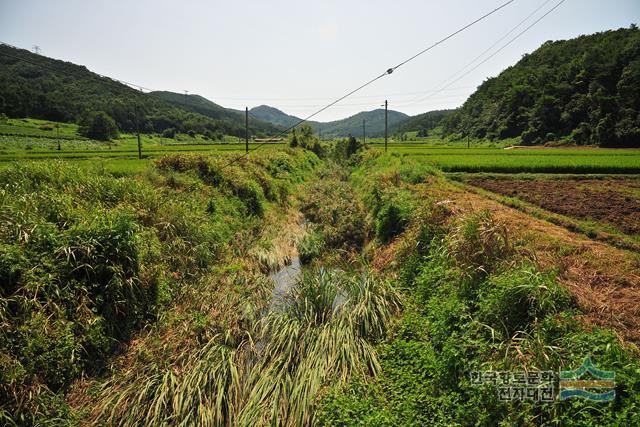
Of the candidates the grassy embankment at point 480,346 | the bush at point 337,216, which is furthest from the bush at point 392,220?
the grassy embankment at point 480,346

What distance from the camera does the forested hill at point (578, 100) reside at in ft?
158

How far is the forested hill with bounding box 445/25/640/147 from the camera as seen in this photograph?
48250 mm

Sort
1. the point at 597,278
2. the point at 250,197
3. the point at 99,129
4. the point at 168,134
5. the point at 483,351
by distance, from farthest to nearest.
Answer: the point at 168,134 → the point at 99,129 → the point at 250,197 → the point at 597,278 → the point at 483,351

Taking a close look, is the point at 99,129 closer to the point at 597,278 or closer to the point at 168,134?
the point at 168,134

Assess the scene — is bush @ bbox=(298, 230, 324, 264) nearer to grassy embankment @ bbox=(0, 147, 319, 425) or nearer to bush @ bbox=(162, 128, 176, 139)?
grassy embankment @ bbox=(0, 147, 319, 425)

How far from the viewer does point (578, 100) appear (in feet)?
196

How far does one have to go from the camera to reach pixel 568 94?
6619 cm

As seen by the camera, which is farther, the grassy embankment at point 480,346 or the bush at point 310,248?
the bush at point 310,248

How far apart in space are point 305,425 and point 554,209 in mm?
14273

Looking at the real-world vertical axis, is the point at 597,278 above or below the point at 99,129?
below

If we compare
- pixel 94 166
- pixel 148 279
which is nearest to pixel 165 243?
pixel 148 279

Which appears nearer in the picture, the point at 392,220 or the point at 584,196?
the point at 392,220

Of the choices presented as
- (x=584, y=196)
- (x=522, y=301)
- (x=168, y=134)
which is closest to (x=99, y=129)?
(x=168, y=134)

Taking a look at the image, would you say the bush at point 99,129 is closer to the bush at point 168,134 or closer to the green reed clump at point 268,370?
the bush at point 168,134
